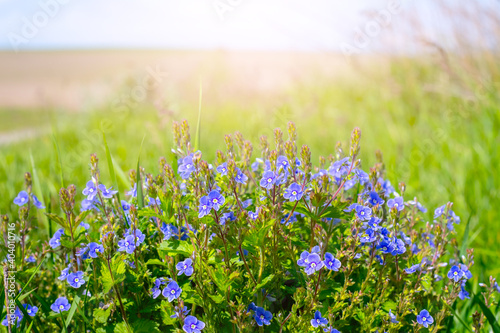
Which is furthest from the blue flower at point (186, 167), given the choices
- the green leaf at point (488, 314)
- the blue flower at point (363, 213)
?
the green leaf at point (488, 314)

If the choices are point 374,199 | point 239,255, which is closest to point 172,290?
point 239,255

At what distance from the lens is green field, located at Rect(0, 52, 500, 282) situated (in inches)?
156

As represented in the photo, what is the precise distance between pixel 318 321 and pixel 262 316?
0.22 metres

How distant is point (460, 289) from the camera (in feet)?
6.81

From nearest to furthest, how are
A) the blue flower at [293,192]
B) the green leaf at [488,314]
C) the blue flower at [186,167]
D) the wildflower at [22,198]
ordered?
the blue flower at [293,192] < the blue flower at [186,167] < the green leaf at [488,314] < the wildflower at [22,198]

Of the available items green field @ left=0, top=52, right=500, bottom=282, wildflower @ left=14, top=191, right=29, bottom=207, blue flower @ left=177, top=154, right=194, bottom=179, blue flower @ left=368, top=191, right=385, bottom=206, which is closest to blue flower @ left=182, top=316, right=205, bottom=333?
blue flower @ left=177, top=154, right=194, bottom=179

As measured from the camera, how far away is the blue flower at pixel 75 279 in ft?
6.30

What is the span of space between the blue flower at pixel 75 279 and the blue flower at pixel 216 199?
0.72 metres

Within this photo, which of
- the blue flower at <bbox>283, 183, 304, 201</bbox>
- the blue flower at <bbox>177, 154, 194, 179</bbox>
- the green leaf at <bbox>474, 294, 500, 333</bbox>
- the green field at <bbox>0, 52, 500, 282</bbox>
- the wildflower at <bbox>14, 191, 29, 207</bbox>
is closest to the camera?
the blue flower at <bbox>283, 183, 304, 201</bbox>

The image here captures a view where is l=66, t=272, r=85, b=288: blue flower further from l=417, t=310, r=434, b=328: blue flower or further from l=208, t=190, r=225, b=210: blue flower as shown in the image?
l=417, t=310, r=434, b=328: blue flower

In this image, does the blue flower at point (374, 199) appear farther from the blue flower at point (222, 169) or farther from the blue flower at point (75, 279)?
the blue flower at point (75, 279)

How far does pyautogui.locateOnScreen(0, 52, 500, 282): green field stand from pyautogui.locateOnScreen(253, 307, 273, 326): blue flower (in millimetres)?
1370

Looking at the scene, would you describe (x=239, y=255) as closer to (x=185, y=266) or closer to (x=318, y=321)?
(x=185, y=266)

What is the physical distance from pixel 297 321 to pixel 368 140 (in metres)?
4.41
